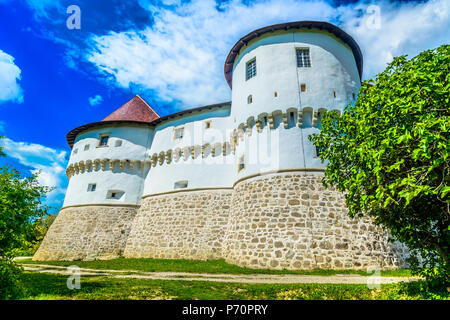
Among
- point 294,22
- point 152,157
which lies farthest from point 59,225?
point 294,22

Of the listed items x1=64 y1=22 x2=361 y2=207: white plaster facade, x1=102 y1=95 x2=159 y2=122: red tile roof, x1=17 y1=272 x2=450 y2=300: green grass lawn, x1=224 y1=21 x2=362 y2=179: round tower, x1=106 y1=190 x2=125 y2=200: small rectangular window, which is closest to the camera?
x1=17 y1=272 x2=450 y2=300: green grass lawn

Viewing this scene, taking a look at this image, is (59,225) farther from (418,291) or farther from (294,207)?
(418,291)

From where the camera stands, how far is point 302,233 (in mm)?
12125

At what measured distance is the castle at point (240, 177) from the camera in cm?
1238

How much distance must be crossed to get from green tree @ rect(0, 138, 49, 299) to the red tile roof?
20.6 metres

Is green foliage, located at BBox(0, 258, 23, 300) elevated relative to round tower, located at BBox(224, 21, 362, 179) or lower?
lower

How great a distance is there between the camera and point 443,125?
4211 mm

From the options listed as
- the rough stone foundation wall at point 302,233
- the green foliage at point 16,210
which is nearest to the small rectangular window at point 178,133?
the rough stone foundation wall at point 302,233

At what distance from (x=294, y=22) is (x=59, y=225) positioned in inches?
1027

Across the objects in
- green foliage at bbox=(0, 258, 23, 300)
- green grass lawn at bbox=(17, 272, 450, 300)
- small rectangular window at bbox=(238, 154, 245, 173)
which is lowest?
green grass lawn at bbox=(17, 272, 450, 300)

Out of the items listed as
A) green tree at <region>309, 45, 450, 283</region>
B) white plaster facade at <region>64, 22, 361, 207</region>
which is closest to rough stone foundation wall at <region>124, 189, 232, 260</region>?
white plaster facade at <region>64, 22, 361, 207</region>

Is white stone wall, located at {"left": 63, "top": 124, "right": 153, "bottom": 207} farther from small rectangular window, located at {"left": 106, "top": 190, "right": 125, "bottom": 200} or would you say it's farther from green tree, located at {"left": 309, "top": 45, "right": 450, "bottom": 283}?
green tree, located at {"left": 309, "top": 45, "right": 450, "bottom": 283}

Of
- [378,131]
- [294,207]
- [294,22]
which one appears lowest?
[294,207]

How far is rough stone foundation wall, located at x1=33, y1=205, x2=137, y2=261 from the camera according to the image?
20422 mm
